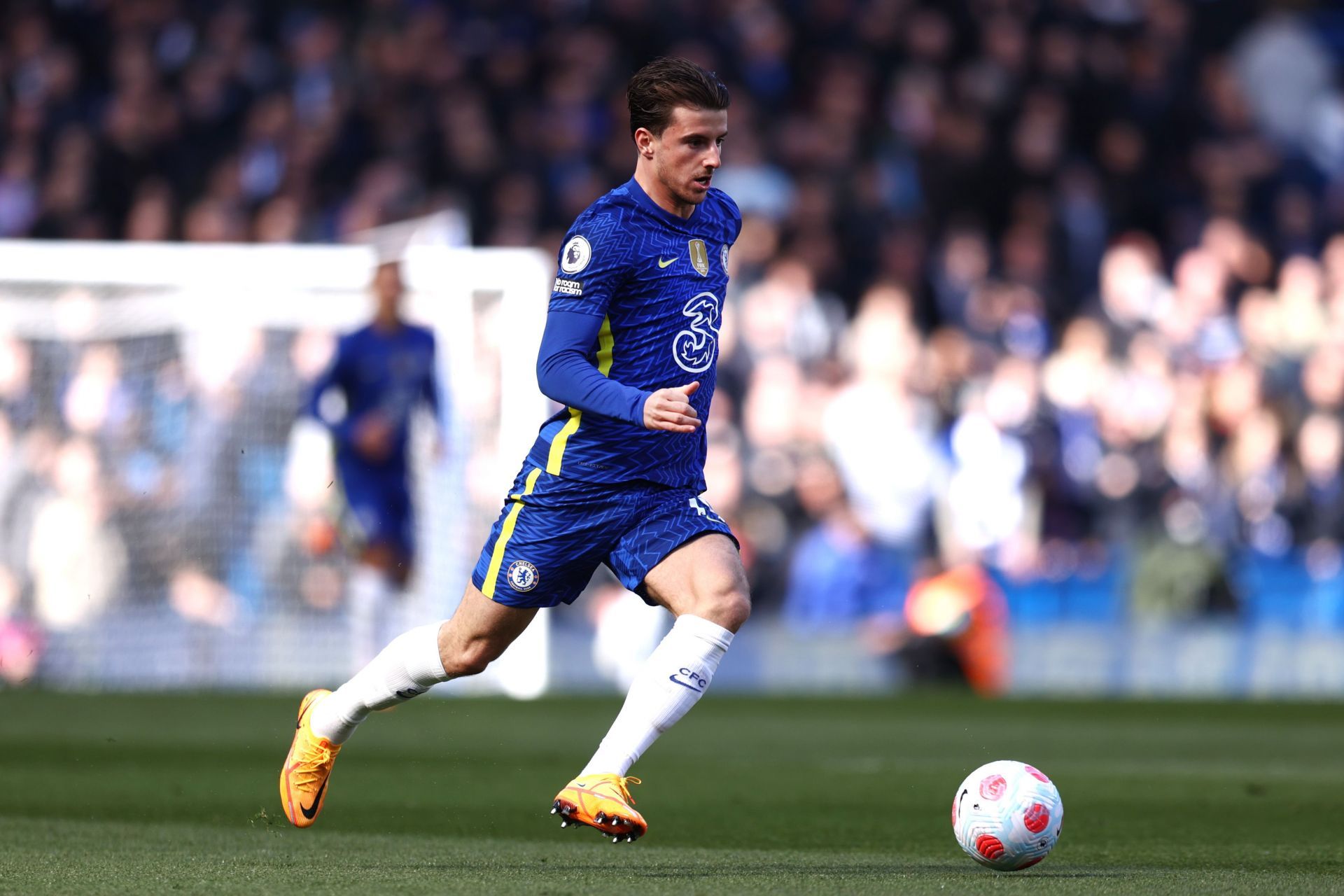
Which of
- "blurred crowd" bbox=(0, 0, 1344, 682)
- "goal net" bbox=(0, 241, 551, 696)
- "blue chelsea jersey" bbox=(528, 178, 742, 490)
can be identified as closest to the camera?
"blue chelsea jersey" bbox=(528, 178, 742, 490)

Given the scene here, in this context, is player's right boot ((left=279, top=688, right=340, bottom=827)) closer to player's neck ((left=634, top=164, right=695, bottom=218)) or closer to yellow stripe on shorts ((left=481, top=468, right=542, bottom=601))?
yellow stripe on shorts ((left=481, top=468, right=542, bottom=601))

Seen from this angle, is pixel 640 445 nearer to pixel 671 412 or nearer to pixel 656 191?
pixel 671 412

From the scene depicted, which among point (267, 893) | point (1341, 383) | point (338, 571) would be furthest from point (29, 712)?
point (1341, 383)

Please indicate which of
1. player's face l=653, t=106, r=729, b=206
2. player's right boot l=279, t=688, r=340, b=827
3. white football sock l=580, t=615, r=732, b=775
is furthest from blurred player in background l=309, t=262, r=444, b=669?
white football sock l=580, t=615, r=732, b=775

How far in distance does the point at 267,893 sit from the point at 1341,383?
451 inches

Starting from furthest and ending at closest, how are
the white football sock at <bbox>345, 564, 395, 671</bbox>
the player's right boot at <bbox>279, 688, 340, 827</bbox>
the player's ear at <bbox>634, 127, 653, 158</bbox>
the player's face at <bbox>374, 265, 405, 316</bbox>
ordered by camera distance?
1. the white football sock at <bbox>345, 564, 395, 671</bbox>
2. the player's face at <bbox>374, 265, 405, 316</bbox>
3. the player's right boot at <bbox>279, 688, 340, 827</bbox>
4. the player's ear at <bbox>634, 127, 653, 158</bbox>

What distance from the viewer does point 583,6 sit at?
1731 cm

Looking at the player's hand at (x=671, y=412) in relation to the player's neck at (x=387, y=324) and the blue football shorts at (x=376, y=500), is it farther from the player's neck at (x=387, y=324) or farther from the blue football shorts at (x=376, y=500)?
the blue football shorts at (x=376, y=500)

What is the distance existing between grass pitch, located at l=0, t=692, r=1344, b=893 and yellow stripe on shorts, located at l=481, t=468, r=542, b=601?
703mm

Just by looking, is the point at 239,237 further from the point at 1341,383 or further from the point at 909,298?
the point at 1341,383

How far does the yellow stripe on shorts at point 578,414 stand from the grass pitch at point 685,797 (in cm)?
102

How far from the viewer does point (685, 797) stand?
25.2ft

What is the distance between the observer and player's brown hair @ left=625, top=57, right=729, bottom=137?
17.8ft

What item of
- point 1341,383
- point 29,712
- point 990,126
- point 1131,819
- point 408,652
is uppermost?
point 990,126
